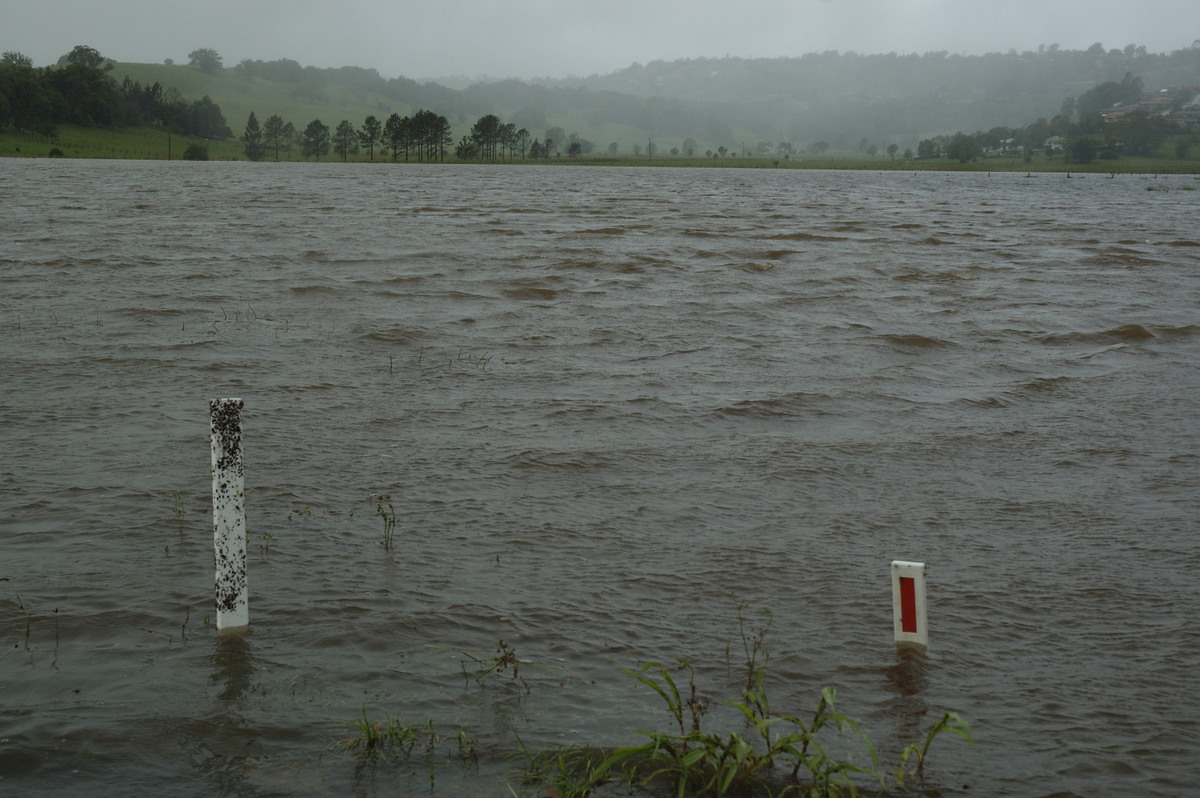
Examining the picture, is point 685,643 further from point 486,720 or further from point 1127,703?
point 1127,703

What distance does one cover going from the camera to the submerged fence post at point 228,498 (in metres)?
4.62

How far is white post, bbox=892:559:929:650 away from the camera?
4.62m

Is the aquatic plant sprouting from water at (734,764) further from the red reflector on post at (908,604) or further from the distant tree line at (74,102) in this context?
the distant tree line at (74,102)

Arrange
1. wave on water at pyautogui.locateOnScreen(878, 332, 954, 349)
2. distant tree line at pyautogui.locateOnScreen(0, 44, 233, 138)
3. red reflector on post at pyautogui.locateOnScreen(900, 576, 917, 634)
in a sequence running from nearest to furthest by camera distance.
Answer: red reflector on post at pyautogui.locateOnScreen(900, 576, 917, 634) → wave on water at pyautogui.locateOnScreen(878, 332, 954, 349) → distant tree line at pyautogui.locateOnScreen(0, 44, 233, 138)

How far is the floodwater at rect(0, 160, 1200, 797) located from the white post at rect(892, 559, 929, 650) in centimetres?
16

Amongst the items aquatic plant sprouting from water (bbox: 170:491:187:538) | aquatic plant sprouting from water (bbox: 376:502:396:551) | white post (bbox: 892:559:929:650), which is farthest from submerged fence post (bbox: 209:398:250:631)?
white post (bbox: 892:559:929:650)

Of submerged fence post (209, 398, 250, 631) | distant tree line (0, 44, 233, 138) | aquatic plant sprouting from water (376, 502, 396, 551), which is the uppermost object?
distant tree line (0, 44, 233, 138)

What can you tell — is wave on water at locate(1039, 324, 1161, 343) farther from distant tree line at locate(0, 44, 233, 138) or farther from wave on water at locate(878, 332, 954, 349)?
distant tree line at locate(0, 44, 233, 138)

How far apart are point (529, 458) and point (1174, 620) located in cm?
474

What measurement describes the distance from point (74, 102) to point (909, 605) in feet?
639

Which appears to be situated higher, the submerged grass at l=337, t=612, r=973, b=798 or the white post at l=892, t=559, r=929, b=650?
the white post at l=892, t=559, r=929, b=650

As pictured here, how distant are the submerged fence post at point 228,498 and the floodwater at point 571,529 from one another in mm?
383

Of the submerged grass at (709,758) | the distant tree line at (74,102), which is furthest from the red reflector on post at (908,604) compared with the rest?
the distant tree line at (74,102)

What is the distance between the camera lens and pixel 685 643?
523 cm
